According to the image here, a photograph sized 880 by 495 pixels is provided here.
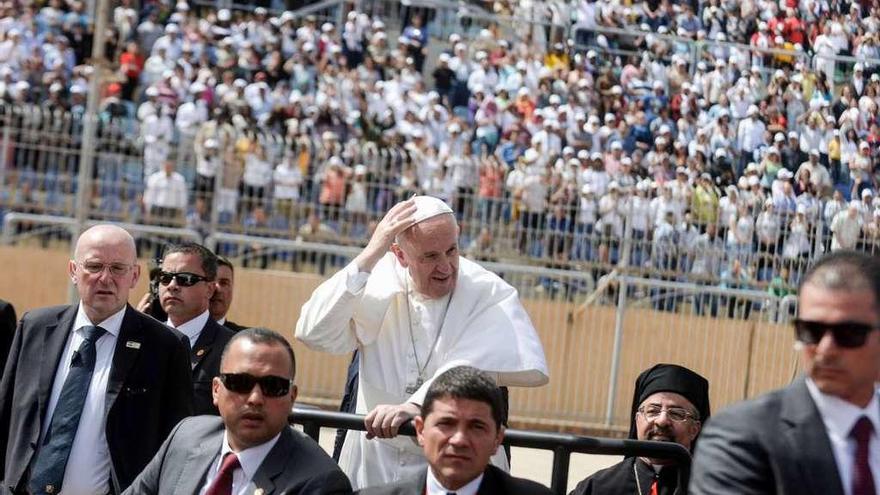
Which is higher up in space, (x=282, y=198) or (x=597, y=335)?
(x=282, y=198)

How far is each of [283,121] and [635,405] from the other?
18.5 meters

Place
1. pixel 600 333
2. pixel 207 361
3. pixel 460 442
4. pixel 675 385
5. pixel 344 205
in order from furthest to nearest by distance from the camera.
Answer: pixel 344 205
pixel 600 333
pixel 207 361
pixel 675 385
pixel 460 442

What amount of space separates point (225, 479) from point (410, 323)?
112 cm

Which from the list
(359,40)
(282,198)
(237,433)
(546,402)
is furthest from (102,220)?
(237,433)

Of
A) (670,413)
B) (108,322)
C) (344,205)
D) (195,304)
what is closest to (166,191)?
(344,205)

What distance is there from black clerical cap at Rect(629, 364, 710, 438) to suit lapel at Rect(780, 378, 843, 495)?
103 inches

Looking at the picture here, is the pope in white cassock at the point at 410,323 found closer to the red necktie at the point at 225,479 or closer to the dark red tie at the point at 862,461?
the red necktie at the point at 225,479

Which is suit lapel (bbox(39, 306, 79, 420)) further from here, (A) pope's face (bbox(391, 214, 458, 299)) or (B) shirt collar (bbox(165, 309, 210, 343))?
(A) pope's face (bbox(391, 214, 458, 299))

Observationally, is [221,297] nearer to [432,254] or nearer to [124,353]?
[124,353]

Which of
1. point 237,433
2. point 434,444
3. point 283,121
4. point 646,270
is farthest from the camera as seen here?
point 283,121

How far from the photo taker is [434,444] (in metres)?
4.60

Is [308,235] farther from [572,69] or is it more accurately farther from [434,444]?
[434,444]

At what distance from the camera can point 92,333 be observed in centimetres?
642

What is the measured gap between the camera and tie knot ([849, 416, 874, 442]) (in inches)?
141
